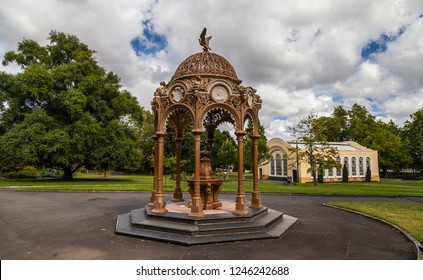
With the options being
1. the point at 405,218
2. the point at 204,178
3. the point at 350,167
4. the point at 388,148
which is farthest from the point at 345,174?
the point at 204,178

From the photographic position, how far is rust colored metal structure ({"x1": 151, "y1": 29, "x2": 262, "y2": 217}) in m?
9.11

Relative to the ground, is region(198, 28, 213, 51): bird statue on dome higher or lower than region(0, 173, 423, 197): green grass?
higher

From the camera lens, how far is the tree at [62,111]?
26.2m

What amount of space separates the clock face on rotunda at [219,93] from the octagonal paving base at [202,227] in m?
4.18

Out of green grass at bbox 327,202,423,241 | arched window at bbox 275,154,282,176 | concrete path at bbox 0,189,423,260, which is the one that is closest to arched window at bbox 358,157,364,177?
arched window at bbox 275,154,282,176

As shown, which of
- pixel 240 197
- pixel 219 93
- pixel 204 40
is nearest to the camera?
pixel 240 197

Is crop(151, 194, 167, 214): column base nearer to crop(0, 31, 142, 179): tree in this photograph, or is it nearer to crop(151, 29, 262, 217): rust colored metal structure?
crop(151, 29, 262, 217): rust colored metal structure

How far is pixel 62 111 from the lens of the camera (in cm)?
3011

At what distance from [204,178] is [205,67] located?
4.51 metres

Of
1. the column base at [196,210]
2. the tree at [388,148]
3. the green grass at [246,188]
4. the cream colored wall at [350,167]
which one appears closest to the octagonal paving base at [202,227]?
the column base at [196,210]

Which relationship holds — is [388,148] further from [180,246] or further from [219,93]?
[180,246]

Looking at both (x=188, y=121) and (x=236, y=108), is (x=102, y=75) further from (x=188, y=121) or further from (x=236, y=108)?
Result: (x=236, y=108)

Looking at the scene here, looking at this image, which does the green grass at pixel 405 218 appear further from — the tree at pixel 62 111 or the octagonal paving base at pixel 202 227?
the tree at pixel 62 111

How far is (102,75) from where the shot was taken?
110 ft
